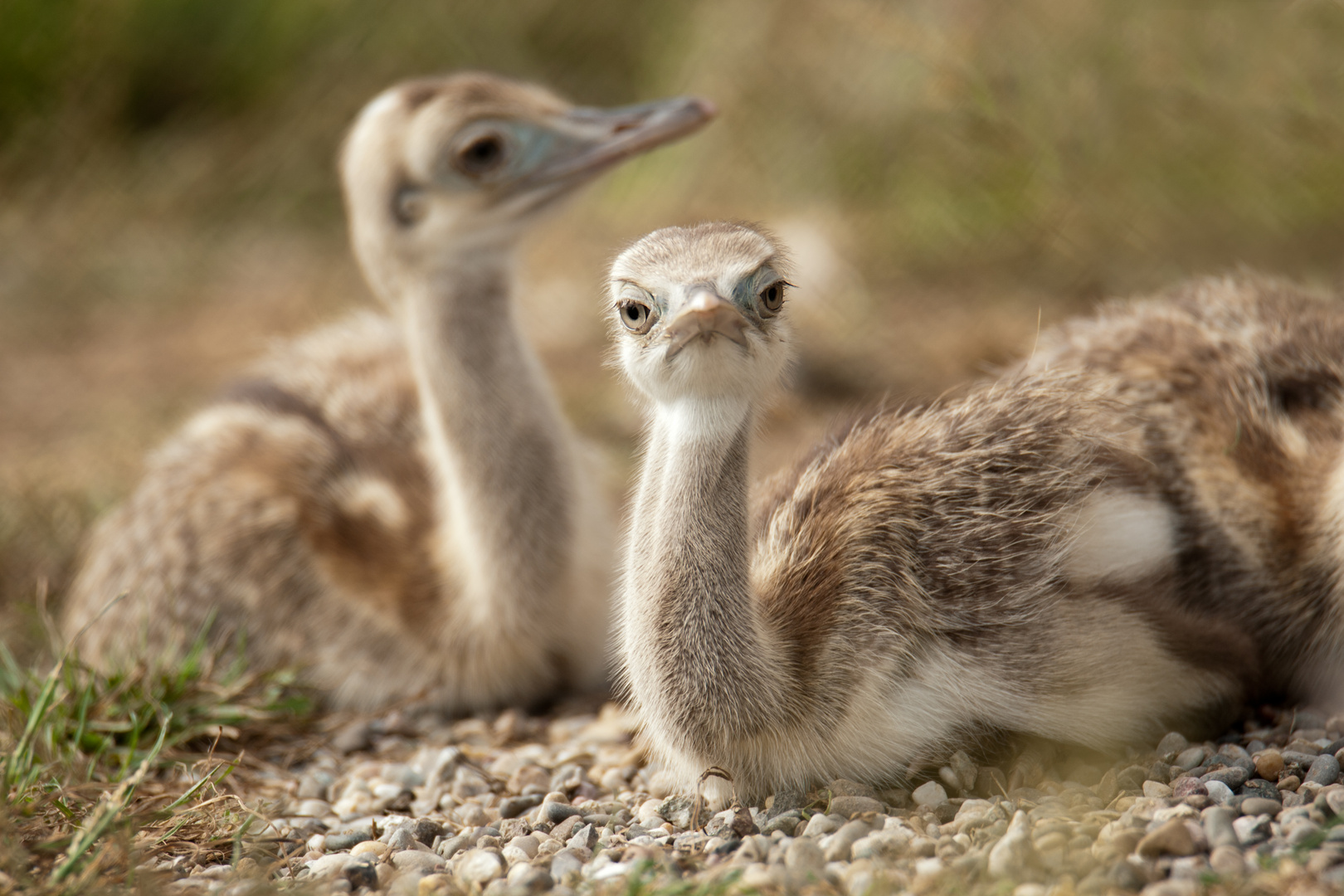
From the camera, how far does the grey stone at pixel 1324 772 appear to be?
2.74 m

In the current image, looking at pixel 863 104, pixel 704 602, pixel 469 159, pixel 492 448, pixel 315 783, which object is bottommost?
pixel 315 783

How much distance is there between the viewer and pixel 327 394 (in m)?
5.04

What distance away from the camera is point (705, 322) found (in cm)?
280

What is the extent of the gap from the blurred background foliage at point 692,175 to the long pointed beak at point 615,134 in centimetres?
23

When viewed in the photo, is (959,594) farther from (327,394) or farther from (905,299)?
(905,299)

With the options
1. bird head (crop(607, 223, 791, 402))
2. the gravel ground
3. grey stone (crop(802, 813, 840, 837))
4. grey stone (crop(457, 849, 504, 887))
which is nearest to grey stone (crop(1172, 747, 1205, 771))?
the gravel ground

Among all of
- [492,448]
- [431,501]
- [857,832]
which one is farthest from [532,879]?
[431,501]

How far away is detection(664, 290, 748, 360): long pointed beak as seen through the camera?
110 inches

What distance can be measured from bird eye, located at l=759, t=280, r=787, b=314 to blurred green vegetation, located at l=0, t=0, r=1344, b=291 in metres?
2.45

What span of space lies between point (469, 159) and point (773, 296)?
1.75 metres

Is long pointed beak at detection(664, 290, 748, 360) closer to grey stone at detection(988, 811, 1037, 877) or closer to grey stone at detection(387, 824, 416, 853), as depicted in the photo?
grey stone at detection(988, 811, 1037, 877)

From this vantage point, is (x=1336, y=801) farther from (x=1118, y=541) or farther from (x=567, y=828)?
(x=567, y=828)

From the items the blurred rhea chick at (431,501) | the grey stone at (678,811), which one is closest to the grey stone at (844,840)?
the grey stone at (678,811)

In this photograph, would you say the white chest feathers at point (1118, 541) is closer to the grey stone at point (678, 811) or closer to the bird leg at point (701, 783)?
the bird leg at point (701, 783)
